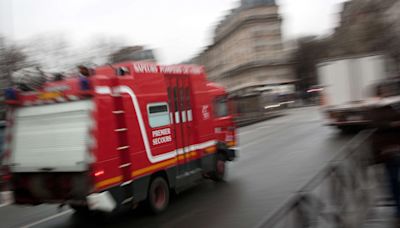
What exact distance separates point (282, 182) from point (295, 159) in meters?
3.09

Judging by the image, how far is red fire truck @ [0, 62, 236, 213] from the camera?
720 centimetres

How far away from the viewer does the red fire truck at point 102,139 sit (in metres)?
7.20

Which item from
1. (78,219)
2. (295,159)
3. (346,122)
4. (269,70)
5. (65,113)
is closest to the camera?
(65,113)

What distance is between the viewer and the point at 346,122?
1712 centimetres

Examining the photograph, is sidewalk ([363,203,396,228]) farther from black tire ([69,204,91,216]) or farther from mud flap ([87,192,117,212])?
black tire ([69,204,91,216])

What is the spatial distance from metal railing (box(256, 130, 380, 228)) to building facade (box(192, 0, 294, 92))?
259ft

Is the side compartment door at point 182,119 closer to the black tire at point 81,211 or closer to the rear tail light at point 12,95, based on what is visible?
the black tire at point 81,211

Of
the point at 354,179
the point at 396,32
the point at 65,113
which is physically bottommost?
the point at 354,179

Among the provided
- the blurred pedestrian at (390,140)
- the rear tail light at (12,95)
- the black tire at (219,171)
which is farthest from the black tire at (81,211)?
the blurred pedestrian at (390,140)

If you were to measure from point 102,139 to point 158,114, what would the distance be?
175 cm

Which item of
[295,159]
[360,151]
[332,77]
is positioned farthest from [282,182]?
[332,77]

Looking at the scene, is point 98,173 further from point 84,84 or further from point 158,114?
point 158,114

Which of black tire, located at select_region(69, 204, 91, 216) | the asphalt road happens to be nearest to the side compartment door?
the asphalt road

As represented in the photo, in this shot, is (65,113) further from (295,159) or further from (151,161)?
(295,159)
